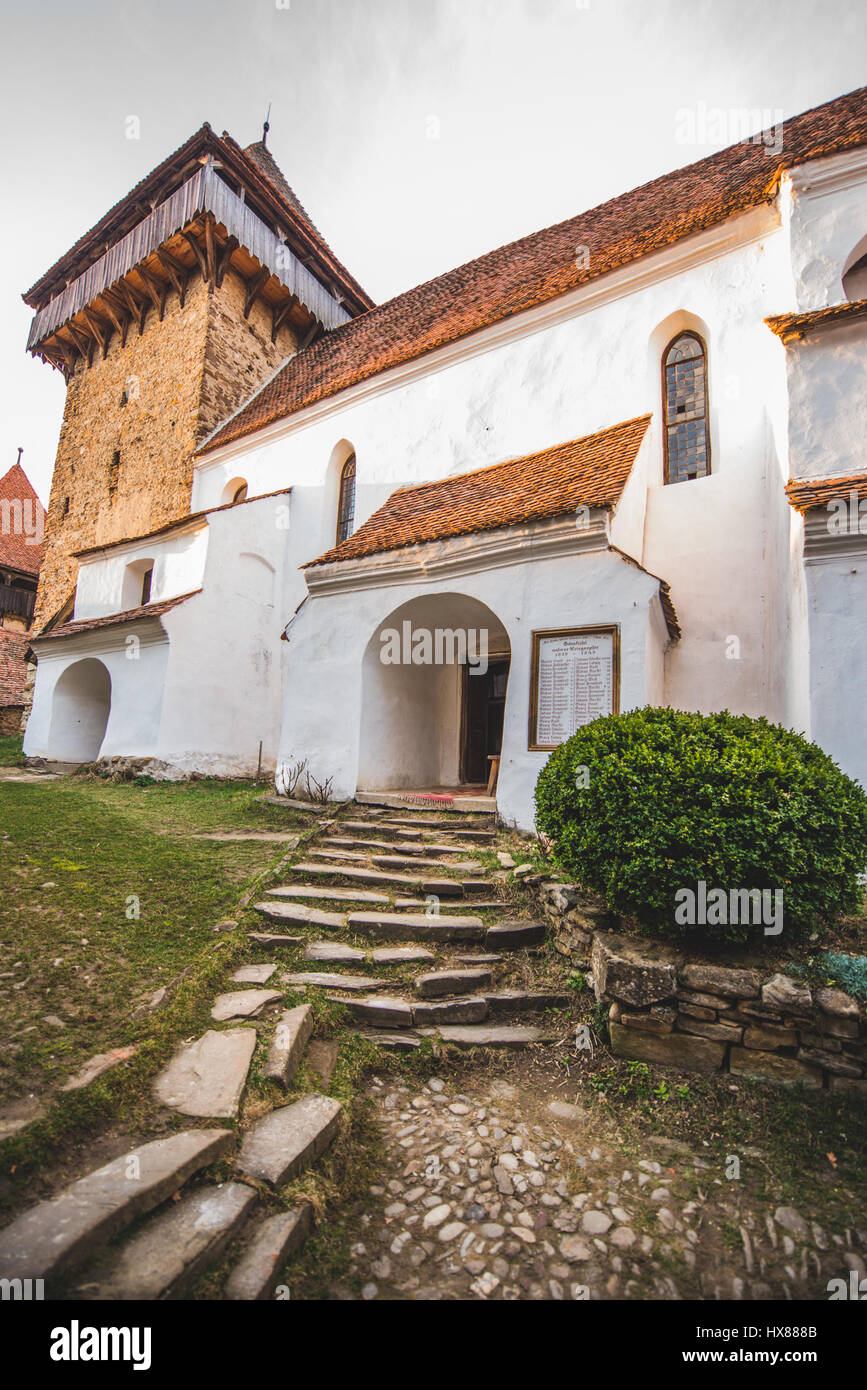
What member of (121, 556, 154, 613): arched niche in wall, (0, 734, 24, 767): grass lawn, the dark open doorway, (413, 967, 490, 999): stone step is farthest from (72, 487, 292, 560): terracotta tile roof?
(413, 967, 490, 999): stone step

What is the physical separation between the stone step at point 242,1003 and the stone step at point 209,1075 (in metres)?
0.19

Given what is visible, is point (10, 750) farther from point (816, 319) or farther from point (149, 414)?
point (816, 319)

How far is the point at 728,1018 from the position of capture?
3680 millimetres

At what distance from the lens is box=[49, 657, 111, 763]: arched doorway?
14.0m

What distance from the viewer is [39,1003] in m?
3.50

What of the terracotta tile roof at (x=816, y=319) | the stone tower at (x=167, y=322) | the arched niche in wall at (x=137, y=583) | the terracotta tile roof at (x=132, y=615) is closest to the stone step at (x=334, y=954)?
the terracotta tile roof at (x=816, y=319)

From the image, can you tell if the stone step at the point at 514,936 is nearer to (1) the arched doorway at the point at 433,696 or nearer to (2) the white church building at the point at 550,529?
(2) the white church building at the point at 550,529

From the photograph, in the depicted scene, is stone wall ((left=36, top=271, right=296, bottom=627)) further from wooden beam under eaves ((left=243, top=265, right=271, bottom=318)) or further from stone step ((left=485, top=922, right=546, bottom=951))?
stone step ((left=485, top=922, right=546, bottom=951))

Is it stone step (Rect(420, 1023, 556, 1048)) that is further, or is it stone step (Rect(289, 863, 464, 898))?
stone step (Rect(289, 863, 464, 898))

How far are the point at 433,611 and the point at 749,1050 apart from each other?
22.3 ft

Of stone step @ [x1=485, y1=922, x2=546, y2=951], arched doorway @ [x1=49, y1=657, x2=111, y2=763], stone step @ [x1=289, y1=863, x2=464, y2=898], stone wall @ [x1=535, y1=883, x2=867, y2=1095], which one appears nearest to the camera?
stone wall @ [x1=535, y1=883, x2=867, y2=1095]

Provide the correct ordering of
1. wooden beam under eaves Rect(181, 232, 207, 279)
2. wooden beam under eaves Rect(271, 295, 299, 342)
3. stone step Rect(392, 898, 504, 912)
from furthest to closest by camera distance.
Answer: wooden beam under eaves Rect(271, 295, 299, 342)
wooden beam under eaves Rect(181, 232, 207, 279)
stone step Rect(392, 898, 504, 912)

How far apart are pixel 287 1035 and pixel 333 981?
0.77 meters

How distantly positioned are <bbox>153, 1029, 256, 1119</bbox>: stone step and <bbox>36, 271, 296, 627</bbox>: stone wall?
1550 centimetres
